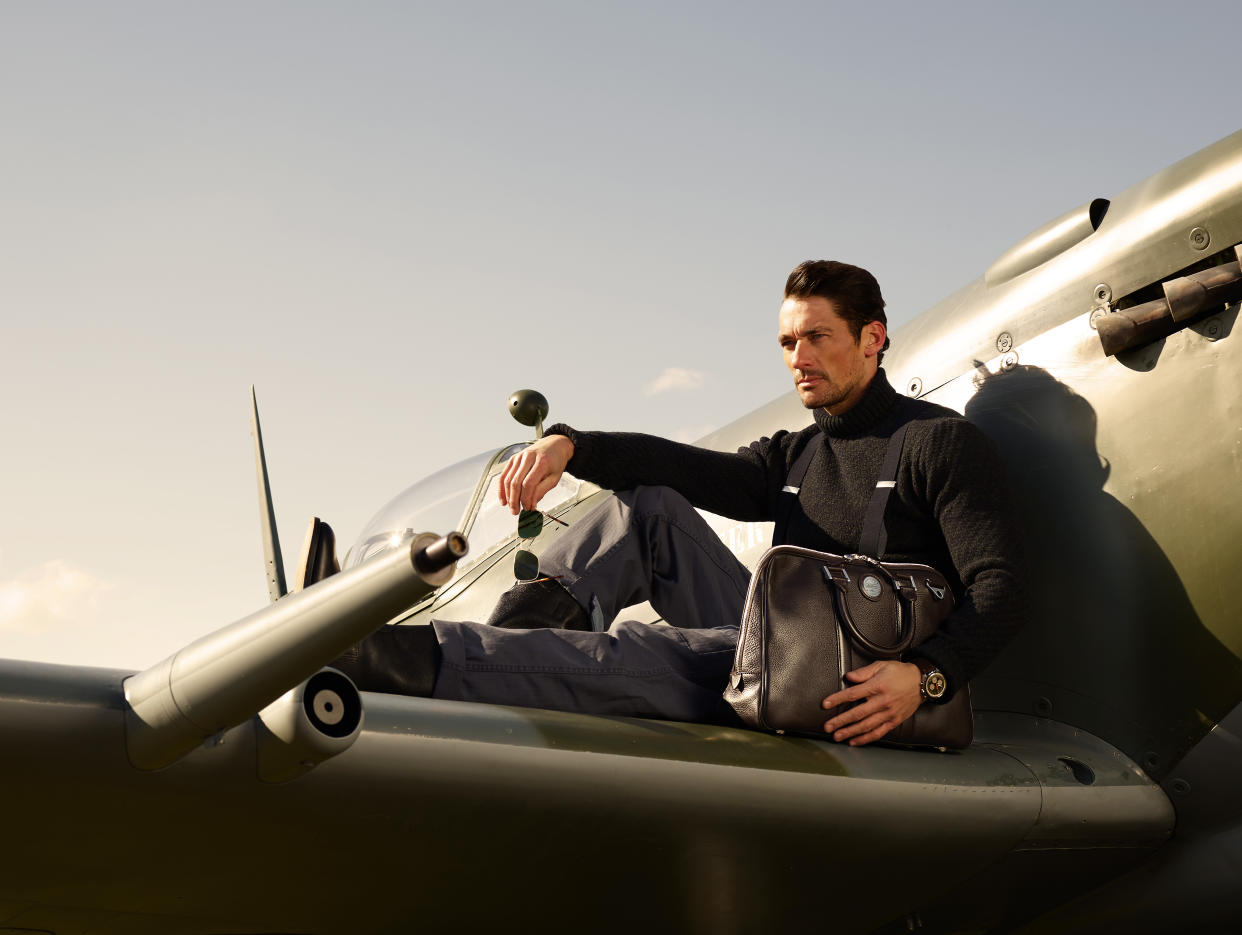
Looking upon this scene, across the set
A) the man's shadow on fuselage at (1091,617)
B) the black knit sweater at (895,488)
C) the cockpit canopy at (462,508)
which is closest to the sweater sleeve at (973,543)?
the black knit sweater at (895,488)

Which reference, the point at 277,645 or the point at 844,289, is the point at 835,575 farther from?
the point at 277,645

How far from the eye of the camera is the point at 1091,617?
2.76 metres

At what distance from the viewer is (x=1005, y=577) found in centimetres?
250

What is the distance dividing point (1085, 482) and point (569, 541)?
1.22 metres

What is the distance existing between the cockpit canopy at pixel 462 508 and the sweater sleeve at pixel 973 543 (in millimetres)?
1855

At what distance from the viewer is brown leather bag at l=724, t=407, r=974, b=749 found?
2320 mm

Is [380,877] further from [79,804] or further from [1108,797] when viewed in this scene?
[1108,797]

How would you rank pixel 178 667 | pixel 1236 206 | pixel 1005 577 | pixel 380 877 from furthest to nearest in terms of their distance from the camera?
pixel 1236 206 < pixel 1005 577 < pixel 380 877 < pixel 178 667

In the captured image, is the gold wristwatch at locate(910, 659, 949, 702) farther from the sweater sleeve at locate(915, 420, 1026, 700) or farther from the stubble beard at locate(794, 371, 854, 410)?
the stubble beard at locate(794, 371, 854, 410)

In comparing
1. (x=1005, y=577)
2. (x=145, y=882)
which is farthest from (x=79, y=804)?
(x=1005, y=577)

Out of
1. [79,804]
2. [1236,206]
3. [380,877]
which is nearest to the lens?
[79,804]

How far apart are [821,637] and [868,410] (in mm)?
741

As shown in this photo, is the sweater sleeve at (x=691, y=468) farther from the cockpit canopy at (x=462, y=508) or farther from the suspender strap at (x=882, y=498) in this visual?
the cockpit canopy at (x=462, y=508)

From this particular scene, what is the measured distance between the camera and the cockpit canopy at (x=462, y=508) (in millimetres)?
4215
